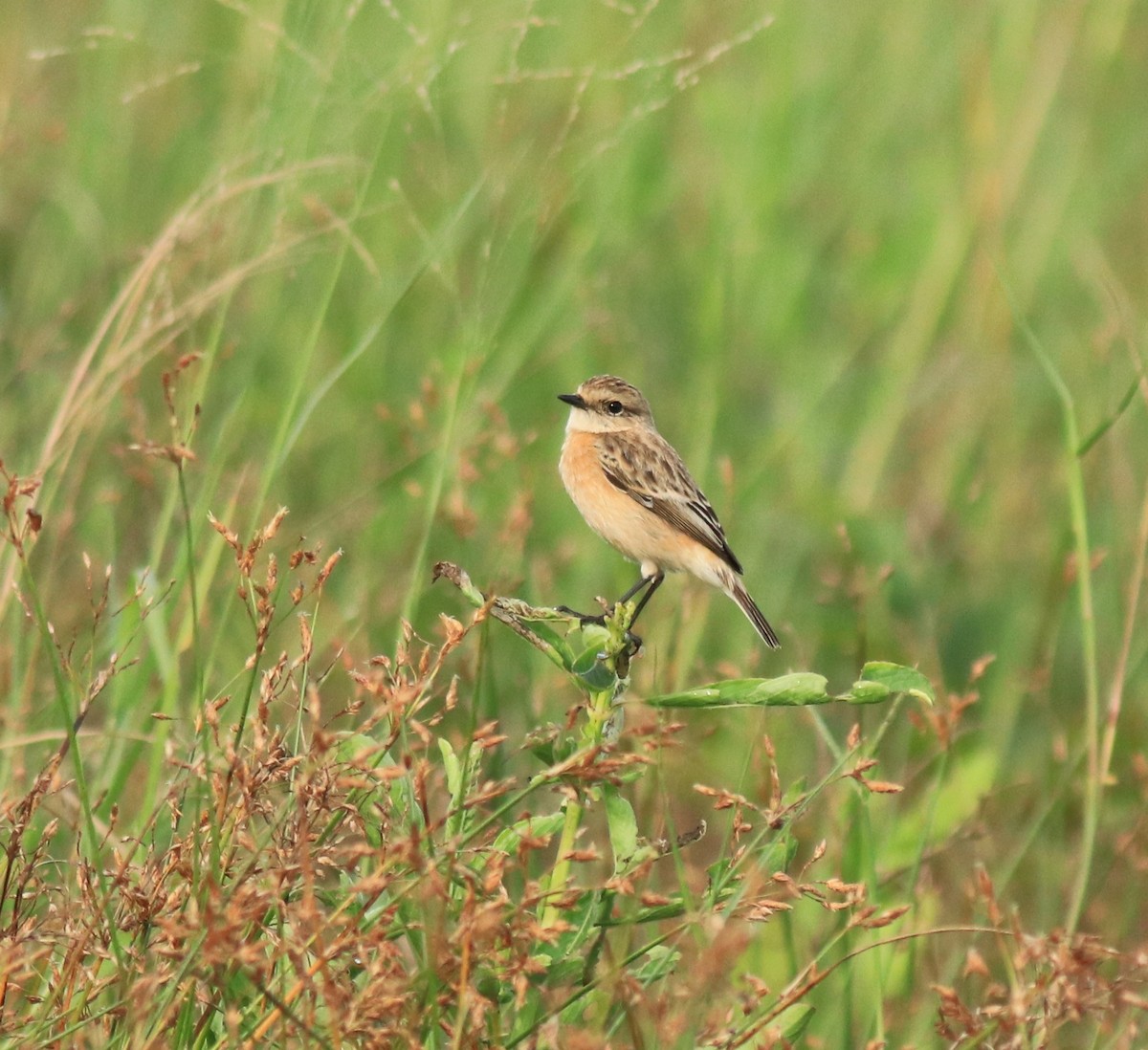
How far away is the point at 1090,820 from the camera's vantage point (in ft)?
12.4

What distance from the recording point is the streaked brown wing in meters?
5.38

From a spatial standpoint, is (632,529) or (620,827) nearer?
(620,827)

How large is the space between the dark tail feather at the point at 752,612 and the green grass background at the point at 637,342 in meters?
0.22

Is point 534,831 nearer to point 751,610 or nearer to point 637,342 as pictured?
point 751,610

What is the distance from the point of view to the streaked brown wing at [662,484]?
538cm

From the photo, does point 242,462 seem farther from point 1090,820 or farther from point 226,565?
point 1090,820

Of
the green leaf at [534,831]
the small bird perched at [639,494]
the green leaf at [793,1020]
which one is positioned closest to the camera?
the green leaf at [534,831]

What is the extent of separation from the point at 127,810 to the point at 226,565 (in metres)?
0.91

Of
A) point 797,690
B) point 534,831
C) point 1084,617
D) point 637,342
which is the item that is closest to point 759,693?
point 797,690

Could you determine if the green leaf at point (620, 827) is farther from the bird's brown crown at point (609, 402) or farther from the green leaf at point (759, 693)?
the bird's brown crown at point (609, 402)

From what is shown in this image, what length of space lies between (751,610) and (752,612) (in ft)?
0.04

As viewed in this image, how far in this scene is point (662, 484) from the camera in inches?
222

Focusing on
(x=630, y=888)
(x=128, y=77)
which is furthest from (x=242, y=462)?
(x=630, y=888)

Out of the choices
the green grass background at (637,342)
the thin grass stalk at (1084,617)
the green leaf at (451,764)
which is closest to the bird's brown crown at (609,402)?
the green grass background at (637,342)
